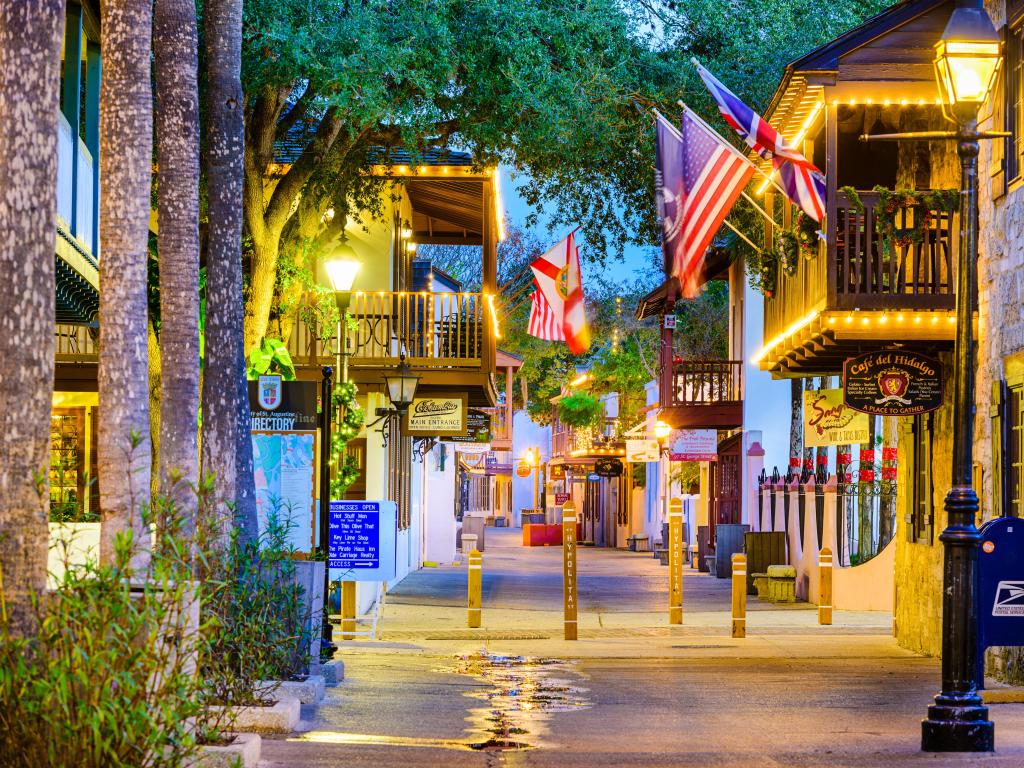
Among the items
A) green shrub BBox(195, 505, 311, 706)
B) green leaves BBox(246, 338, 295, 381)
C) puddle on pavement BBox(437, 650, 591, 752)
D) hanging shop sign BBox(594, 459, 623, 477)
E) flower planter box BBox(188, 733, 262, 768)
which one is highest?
green leaves BBox(246, 338, 295, 381)

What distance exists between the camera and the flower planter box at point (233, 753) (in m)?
7.78

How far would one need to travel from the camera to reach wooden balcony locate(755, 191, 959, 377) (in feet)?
51.1

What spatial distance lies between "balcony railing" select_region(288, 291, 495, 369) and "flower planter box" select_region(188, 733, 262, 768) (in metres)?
15.9

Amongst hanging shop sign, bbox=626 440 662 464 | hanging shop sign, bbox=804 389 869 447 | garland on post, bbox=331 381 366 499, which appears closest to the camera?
garland on post, bbox=331 381 366 499

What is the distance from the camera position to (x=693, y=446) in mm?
34438

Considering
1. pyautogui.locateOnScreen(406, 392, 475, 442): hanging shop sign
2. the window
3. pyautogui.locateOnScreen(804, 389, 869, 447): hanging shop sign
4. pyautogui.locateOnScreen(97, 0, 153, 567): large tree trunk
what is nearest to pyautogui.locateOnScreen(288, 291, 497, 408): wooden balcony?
pyautogui.locateOnScreen(406, 392, 475, 442): hanging shop sign

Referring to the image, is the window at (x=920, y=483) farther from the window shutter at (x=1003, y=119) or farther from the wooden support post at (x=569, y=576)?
the wooden support post at (x=569, y=576)

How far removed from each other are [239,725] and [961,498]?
16.1ft

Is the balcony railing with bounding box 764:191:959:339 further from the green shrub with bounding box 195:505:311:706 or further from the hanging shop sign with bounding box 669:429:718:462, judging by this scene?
the hanging shop sign with bounding box 669:429:718:462

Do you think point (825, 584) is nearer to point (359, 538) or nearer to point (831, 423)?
point (831, 423)

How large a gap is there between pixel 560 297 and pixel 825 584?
31.2 ft

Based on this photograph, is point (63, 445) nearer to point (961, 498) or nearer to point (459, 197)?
point (459, 197)

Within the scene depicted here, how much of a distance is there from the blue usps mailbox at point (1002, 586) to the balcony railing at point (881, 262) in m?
3.95

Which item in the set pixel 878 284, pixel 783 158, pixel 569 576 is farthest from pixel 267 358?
pixel 878 284
